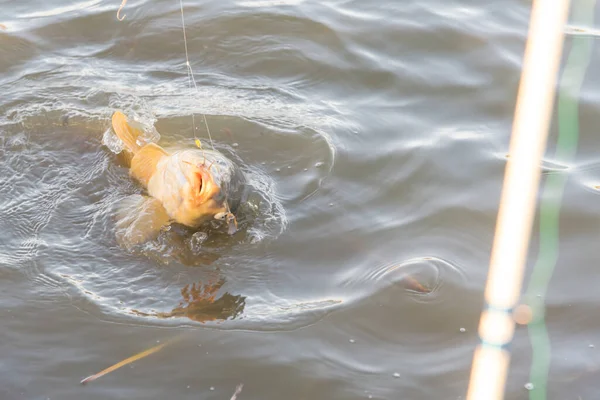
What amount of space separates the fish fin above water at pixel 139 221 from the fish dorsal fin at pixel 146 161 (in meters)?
0.26

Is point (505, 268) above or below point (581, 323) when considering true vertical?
below

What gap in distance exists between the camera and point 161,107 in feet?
17.6

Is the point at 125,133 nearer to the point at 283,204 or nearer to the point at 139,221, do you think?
the point at 139,221

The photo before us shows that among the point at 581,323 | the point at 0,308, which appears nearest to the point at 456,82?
the point at 581,323

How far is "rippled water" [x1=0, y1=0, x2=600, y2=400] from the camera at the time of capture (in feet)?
10.6

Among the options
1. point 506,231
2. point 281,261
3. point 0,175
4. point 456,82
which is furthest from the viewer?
point 456,82

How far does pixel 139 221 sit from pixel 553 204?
232 centimetres

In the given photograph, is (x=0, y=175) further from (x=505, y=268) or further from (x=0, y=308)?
(x=505, y=268)

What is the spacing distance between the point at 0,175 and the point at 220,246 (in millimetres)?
1497

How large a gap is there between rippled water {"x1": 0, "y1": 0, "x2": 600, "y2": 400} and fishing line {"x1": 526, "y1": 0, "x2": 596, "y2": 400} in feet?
0.18

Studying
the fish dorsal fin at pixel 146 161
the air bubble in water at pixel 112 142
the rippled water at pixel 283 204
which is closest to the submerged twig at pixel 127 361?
the rippled water at pixel 283 204

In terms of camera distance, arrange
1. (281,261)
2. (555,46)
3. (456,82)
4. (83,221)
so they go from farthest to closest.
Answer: (456,82) → (83,221) → (281,261) → (555,46)

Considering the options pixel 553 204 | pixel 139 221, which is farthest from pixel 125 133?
pixel 553 204

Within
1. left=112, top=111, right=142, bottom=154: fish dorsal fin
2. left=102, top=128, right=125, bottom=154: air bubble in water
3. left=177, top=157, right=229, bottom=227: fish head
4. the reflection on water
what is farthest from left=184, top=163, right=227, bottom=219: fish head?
left=102, top=128, right=125, bottom=154: air bubble in water
